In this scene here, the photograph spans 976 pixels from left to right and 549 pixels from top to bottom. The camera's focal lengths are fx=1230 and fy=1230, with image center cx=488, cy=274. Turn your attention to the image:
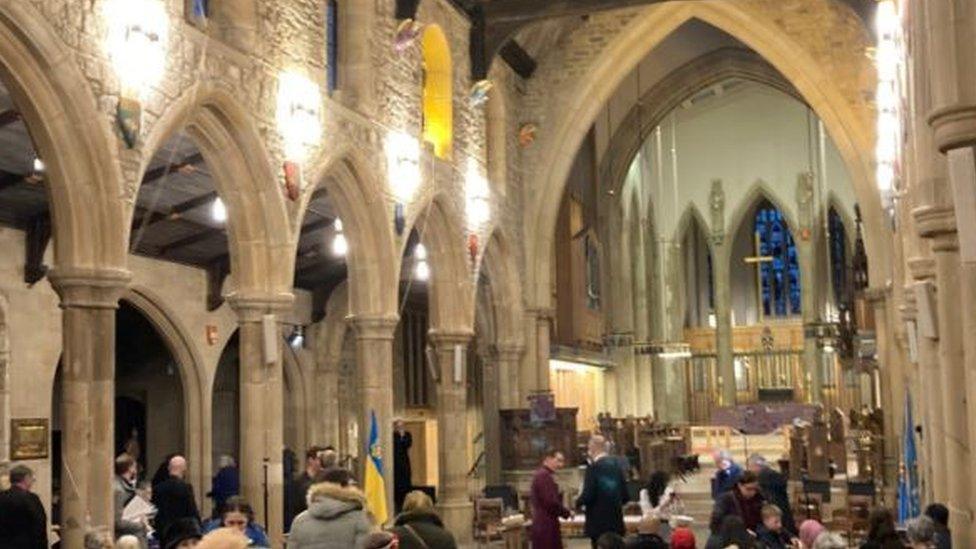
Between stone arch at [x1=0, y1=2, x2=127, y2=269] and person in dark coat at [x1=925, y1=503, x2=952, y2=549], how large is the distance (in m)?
6.29

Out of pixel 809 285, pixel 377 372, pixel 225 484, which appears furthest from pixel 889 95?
pixel 809 285

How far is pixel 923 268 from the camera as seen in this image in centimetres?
1009

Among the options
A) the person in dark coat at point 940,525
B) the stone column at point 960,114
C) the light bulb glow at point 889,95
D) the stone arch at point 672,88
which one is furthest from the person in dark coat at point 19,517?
the stone arch at point 672,88

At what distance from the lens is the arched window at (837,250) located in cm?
3397

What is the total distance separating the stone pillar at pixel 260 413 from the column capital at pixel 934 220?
6.90 metres

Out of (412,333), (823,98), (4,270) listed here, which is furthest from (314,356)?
(823,98)

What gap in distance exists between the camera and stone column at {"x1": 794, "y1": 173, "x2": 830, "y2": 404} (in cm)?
3241

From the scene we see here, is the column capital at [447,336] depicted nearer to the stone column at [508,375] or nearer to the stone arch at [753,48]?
the stone column at [508,375]

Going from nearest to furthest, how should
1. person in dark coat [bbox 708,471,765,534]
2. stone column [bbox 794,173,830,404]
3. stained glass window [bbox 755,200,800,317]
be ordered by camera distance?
person in dark coat [bbox 708,471,765,534] < stone column [bbox 794,173,830,404] < stained glass window [bbox 755,200,800,317]

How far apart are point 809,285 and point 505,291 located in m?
14.7

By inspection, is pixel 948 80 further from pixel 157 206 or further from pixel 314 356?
pixel 314 356

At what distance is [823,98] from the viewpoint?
20047mm

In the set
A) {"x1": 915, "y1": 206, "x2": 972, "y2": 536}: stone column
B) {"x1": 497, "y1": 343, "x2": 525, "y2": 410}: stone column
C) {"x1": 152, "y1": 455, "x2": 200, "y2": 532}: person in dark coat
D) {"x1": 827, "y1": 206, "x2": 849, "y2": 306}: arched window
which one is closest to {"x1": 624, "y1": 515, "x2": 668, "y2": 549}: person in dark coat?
{"x1": 915, "y1": 206, "x2": 972, "y2": 536}: stone column

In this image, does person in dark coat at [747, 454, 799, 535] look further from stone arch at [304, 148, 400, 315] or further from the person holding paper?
stone arch at [304, 148, 400, 315]
